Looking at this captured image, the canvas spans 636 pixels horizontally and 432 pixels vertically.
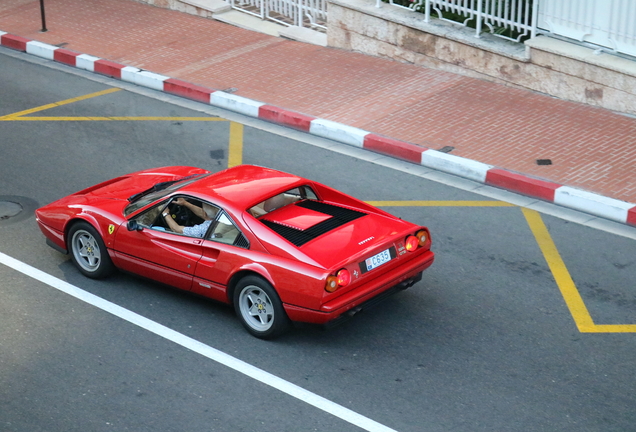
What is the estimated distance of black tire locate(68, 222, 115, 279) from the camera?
7.85 m

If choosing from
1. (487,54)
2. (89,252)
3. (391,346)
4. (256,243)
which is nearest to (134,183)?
(89,252)

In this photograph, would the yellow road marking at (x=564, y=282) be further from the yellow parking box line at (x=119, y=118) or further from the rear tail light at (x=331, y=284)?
the yellow parking box line at (x=119, y=118)

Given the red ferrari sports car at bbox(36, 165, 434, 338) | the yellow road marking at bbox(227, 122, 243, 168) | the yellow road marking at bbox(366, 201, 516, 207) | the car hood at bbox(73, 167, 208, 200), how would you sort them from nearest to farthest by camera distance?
1. the red ferrari sports car at bbox(36, 165, 434, 338)
2. the car hood at bbox(73, 167, 208, 200)
3. the yellow road marking at bbox(366, 201, 516, 207)
4. the yellow road marking at bbox(227, 122, 243, 168)

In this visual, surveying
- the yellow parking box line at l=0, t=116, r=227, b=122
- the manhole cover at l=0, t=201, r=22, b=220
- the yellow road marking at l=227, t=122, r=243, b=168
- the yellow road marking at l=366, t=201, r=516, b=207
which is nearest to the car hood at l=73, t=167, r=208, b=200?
the manhole cover at l=0, t=201, r=22, b=220

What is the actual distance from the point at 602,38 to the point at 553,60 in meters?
0.70

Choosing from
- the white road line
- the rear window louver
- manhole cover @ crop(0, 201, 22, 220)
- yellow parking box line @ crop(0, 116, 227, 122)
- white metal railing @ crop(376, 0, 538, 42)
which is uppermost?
white metal railing @ crop(376, 0, 538, 42)

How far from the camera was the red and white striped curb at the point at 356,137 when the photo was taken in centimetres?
940

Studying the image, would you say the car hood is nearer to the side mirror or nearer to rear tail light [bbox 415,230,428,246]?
the side mirror

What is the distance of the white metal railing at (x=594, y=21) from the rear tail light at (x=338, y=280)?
6.82 m

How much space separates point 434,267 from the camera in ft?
26.8

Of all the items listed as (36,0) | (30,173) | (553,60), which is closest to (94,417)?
(30,173)

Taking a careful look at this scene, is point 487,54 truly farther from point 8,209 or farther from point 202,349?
point 202,349

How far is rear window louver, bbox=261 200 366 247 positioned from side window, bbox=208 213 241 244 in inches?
10.4

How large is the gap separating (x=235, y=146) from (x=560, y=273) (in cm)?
492
